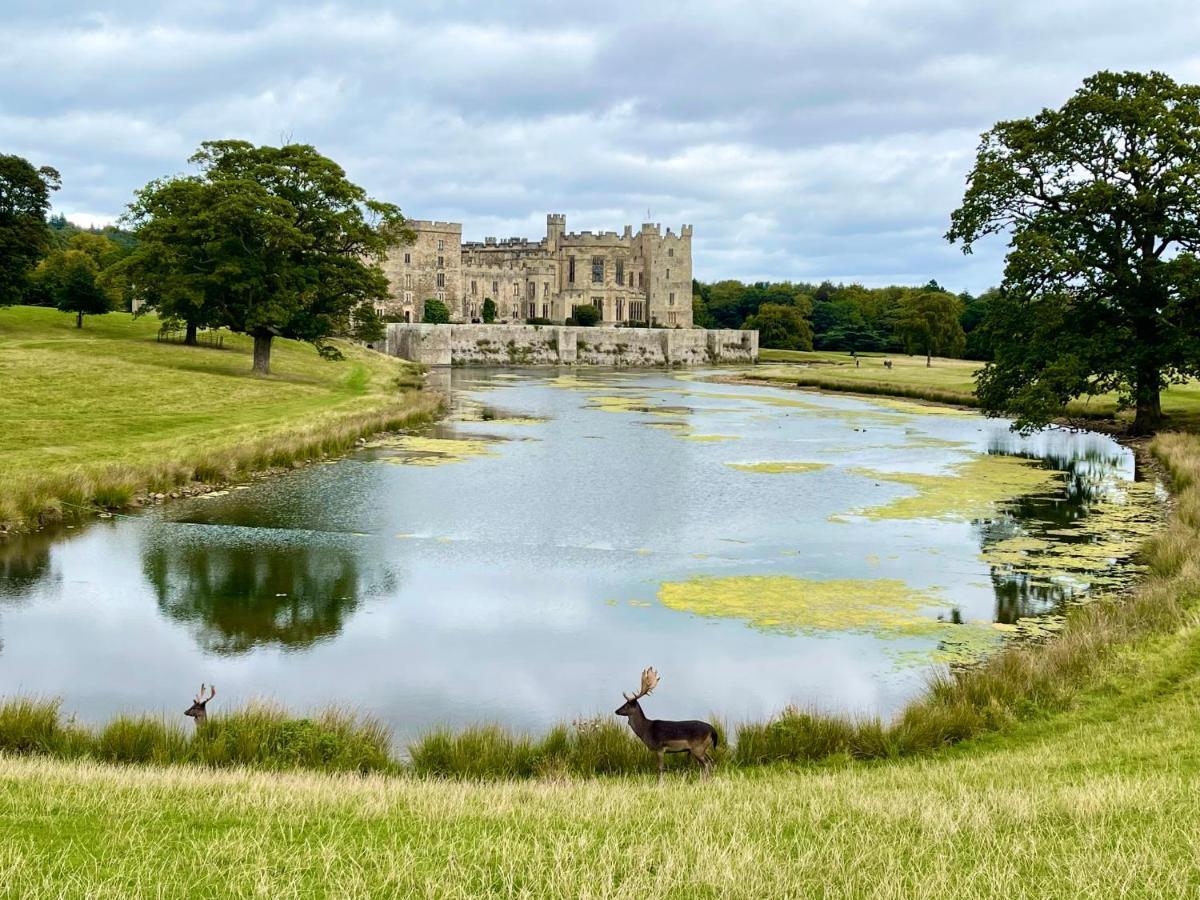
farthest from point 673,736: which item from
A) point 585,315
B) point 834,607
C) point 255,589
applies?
point 585,315

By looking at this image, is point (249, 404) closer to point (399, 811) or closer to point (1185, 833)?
point (399, 811)

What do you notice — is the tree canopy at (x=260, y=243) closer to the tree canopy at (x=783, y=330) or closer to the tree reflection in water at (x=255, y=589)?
the tree reflection in water at (x=255, y=589)

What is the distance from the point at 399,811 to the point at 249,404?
31342 millimetres

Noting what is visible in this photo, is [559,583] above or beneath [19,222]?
beneath

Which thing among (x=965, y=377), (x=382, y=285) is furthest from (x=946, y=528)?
(x=965, y=377)

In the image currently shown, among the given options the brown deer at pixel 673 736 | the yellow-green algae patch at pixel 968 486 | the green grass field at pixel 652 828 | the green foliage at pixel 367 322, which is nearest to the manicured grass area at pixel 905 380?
the yellow-green algae patch at pixel 968 486

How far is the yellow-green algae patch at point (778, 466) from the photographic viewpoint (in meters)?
28.8

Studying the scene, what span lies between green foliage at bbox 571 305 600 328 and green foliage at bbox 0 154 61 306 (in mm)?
62368

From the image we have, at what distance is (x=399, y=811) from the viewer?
6.61m

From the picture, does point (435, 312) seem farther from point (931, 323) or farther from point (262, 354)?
point (262, 354)

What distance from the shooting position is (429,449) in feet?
105

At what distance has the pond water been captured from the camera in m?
11.9

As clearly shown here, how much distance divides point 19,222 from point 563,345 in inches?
2102

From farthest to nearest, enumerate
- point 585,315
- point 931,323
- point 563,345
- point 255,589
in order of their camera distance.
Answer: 1. point 585,315
2. point 563,345
3. point 931,323
4. point 255,589
